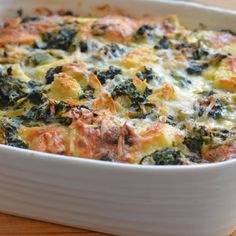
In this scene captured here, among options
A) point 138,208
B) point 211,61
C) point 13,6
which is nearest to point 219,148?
point 138,208

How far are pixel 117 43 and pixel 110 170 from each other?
5.04ft

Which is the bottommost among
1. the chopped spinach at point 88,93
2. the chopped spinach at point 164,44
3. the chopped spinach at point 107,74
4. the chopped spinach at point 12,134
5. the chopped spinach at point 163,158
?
the chopped spinach at point 12,134

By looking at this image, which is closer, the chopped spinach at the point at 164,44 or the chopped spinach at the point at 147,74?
the chopped spinach at the point at 147,74

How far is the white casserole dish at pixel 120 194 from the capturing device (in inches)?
88.1

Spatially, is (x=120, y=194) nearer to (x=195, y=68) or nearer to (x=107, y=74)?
(x=107, y=74)

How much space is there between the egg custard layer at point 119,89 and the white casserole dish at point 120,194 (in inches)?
10.0

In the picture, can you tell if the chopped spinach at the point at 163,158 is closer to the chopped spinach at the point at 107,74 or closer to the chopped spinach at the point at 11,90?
the chopped spinach at the point at 107,74

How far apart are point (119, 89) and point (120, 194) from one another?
861 millimetres

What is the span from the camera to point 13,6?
13.4 ft

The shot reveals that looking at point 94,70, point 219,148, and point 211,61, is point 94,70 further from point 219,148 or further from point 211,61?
point 219,148

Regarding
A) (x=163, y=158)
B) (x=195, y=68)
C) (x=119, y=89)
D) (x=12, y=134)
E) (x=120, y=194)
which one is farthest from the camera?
(x=195, y=68)

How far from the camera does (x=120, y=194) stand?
91.4 inches

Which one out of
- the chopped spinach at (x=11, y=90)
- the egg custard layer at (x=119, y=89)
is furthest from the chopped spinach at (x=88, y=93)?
the chopped spinach at (x=11, y=90)

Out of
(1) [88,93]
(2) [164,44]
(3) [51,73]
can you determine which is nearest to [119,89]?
(1) [88,93]
